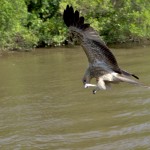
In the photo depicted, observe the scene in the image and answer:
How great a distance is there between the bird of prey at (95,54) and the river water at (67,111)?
123 cm

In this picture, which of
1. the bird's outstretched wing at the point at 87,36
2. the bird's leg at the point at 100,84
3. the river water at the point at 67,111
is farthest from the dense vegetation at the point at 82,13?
the bird's outstretched wing at the point at 87,36

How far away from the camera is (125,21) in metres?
17.7

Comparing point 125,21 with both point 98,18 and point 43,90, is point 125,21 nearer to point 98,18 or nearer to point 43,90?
point 98,18

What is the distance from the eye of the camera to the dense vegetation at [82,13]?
53.4 ft

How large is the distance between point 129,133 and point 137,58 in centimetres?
700

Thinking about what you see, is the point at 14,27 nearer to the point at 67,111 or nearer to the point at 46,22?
the point at 46,22

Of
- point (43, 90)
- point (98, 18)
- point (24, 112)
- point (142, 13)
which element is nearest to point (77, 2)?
point (98, 18)

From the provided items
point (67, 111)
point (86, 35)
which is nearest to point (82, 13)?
point (67, 111)

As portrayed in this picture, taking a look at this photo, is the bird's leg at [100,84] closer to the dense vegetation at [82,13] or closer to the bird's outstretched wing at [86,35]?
the bird's outstretched wing at [86,35]

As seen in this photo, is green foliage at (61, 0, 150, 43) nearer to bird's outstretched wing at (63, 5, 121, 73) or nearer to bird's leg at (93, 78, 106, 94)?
bird's leg at (93, 78, 106, 94)

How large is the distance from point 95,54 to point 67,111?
294 cm

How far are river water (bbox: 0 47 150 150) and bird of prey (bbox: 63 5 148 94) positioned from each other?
1.23 m

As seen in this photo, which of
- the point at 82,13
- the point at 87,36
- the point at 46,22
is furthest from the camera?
the point at 46,22

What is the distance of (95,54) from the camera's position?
240 inches
